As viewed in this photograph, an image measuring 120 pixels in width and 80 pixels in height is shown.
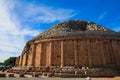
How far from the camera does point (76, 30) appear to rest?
29.7 meters

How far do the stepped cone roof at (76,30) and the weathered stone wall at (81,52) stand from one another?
0.83 m

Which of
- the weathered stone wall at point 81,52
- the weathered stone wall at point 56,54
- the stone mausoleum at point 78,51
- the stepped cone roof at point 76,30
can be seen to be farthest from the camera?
the stepped cone roof at point 76,30


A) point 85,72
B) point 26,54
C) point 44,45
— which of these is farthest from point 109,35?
point 26,54

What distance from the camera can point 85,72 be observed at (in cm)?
2120

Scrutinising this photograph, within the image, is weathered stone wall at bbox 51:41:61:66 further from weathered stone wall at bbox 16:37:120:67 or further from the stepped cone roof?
the stepped cone roof

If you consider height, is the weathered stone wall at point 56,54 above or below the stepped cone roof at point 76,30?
below

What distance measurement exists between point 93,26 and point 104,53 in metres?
6.82

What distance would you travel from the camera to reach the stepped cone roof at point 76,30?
2638 cm

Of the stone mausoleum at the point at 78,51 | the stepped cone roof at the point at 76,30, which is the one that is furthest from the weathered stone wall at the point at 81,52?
the stepped cone roof at the point at 76,30

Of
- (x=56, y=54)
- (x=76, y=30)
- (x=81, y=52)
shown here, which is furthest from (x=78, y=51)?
(x=76, y=30)

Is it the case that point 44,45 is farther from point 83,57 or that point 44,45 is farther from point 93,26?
point 93,26

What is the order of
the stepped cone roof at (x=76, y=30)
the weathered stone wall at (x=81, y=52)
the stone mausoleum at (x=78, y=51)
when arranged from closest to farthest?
1. the stone mausoleum at (x=78, y=51)
2. the weathered stone wall at (x=81, y=52)
3. the stepped cone roof at (x=76, y=30)

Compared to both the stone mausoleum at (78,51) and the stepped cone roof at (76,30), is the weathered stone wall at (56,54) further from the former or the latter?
the stepped cone roof at (76,30)

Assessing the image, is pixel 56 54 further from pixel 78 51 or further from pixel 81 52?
pixel 81 52
